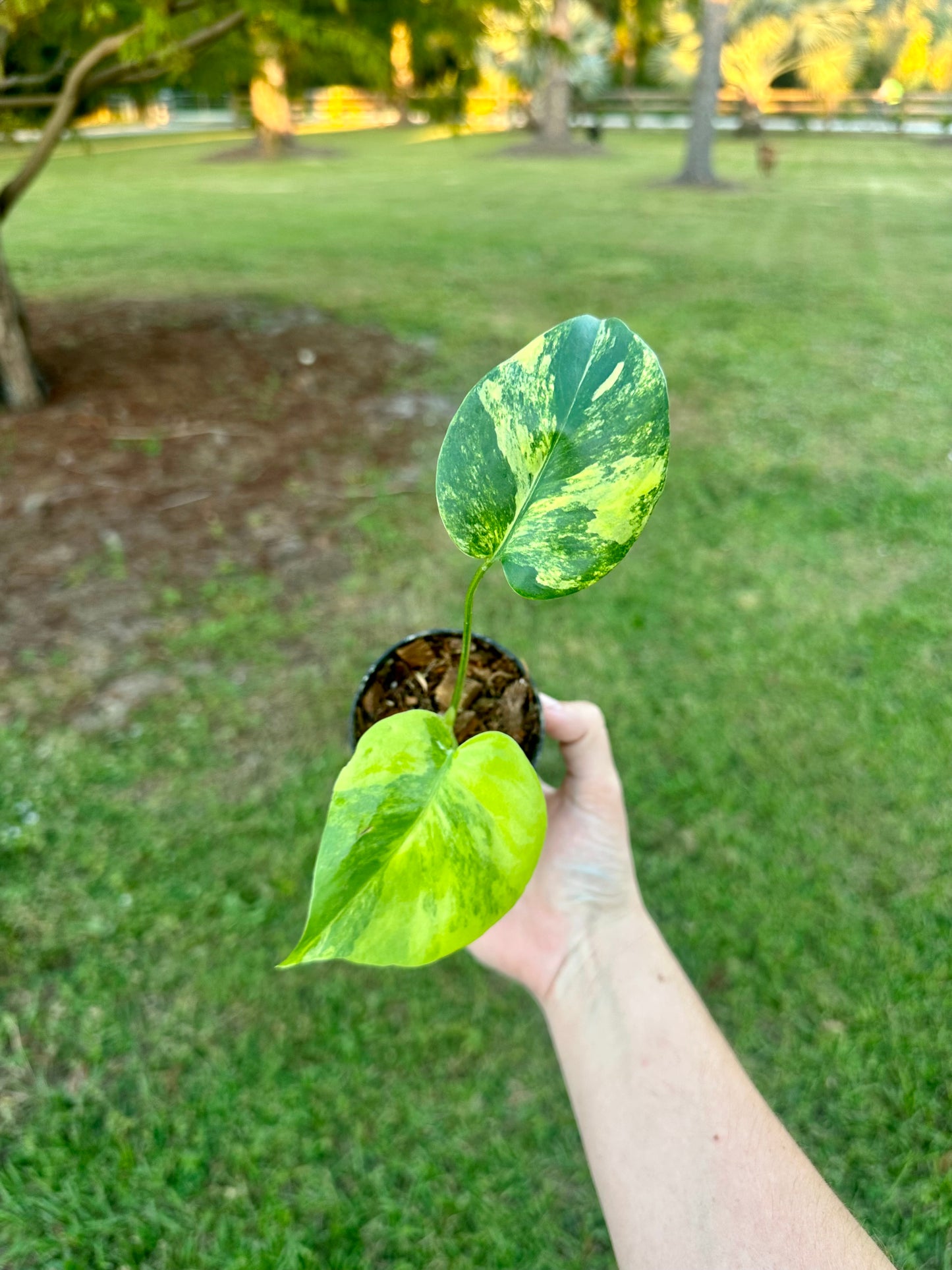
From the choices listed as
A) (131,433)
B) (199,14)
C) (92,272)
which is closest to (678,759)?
(131,433)

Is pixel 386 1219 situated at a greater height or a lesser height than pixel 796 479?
lesser

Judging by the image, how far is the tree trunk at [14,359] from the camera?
10.2 feet

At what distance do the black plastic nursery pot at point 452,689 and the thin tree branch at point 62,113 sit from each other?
9.05 ft

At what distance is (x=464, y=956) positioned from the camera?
5.04 ft

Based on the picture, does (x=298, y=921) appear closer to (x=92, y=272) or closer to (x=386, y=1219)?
(x=386, y=1219)

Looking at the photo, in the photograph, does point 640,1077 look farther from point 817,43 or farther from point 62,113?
point 817,43

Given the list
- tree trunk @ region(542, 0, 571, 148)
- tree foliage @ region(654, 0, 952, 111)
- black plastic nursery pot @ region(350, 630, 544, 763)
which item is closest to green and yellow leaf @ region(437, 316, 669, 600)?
black plastic nursery pot @ region(350, 630, 544, 763)

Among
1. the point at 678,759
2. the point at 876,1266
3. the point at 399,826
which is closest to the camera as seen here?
the point at 399,826

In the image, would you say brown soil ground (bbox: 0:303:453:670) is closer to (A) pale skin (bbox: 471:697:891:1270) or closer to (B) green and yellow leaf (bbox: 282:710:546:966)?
(A) pale skin (bbox: 471:697:891:1270)

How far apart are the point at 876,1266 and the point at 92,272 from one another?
6245 millimetres

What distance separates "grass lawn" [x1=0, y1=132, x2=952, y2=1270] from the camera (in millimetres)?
1208

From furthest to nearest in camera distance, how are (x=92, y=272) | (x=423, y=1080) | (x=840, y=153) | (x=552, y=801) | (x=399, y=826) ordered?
(x=840, y=153) < (x=92, y=272) < (x=423, y=1080) < (x=552, y=801) < (x=399, y=826)

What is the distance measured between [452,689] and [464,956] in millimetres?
735

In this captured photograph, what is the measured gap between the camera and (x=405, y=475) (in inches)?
114
